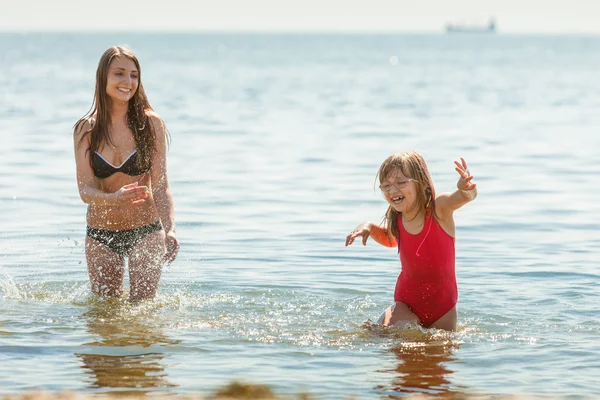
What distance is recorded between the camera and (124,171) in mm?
7812

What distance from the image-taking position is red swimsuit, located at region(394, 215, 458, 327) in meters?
7.57

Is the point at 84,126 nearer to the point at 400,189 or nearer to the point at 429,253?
the point at 400,189

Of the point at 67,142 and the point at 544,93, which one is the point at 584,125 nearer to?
the point at 67,142

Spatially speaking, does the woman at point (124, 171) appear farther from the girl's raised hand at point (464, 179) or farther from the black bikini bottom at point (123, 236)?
the girl's raised hand at point (464, 179)

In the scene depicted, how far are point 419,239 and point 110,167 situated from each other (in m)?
2.25

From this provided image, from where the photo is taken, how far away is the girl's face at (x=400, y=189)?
7.51 m

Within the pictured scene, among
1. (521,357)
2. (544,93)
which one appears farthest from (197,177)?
(544,93)

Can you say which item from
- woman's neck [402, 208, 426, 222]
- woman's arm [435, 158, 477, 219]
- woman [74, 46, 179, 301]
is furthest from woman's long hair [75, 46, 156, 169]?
woman's arm [435, 158, 477, 219]

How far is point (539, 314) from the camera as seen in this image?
8.62 metres

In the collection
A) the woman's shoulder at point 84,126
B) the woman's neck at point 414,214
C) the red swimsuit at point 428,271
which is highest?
the woman's shoulder at point 84,126

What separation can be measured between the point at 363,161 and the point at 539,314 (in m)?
11.4

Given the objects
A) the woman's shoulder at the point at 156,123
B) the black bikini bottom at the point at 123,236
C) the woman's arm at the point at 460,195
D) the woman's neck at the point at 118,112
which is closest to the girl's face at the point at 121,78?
the woman's neck at the point at 118,112

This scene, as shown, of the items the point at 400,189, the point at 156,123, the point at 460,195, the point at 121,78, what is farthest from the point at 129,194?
the point at 460,195

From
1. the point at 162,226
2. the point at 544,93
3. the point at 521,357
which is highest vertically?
the point at 544,93
